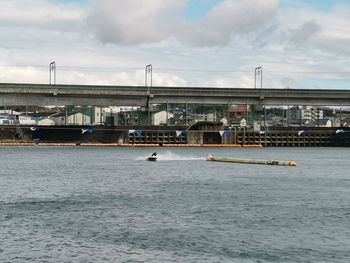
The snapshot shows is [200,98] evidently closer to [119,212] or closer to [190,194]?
[190,194]

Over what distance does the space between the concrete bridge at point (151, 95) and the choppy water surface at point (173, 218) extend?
8557 centimetres

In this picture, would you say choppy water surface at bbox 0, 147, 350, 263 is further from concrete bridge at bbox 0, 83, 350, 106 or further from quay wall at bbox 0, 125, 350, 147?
quay wall at bbox 0, 125, 350, 147

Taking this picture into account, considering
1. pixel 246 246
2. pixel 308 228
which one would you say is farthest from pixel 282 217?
pixel 246 246

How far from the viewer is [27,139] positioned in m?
193

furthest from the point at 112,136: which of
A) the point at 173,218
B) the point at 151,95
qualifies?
Answer: the point at 173,218

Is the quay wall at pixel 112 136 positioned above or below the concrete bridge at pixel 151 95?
below

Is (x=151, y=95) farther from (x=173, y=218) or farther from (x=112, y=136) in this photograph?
(x=173, y=218)

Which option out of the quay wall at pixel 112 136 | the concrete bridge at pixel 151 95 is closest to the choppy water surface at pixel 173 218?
the concrete bridge at pixel 151 95

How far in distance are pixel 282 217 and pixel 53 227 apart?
17072mm

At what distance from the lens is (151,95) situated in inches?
7283

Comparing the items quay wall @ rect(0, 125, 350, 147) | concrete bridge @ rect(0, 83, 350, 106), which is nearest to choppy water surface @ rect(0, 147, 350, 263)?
concrete bridge @ rect(0, 83, 350, 106)

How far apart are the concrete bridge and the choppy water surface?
8557 centimetres

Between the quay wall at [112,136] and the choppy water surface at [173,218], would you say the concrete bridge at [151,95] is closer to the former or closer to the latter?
the quay wall at [112,136]

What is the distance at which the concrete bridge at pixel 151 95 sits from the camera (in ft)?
575
